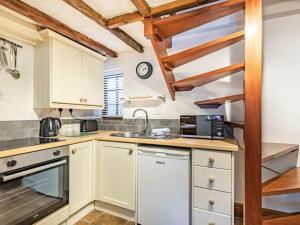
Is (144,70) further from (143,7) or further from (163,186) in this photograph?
(163,186)

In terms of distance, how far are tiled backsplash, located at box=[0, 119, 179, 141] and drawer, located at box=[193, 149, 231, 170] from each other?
0.76 metres

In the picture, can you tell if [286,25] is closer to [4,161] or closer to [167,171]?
[167,171]

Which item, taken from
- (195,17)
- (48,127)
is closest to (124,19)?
(195,17)

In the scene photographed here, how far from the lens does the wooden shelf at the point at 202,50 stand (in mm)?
1374

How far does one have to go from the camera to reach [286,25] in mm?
1812

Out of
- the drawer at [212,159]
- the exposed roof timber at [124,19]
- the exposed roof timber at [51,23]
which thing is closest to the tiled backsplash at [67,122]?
the drawer at [212,159]

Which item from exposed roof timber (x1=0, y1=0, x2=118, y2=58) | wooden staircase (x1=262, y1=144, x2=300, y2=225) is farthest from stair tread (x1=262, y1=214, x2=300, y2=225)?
exposed roof timber (x1=0, y1=0, x2=118, y2=58)

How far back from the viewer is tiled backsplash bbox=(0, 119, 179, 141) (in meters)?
1.80

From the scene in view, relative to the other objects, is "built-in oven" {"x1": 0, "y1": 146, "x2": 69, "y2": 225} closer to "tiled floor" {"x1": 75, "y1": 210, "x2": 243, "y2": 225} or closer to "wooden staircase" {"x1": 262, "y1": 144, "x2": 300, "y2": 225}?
"tiled floor" {"x1": 75, "y1": 210, "x2": 243, "y2": 225}

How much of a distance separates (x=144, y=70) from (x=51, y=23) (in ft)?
4.07

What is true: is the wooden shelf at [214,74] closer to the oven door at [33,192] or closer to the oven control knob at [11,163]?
the oven door at [33,192]

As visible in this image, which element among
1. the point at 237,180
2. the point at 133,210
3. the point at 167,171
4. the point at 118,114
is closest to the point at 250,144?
the point at 167,171

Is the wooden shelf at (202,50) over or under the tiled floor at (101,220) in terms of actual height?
over

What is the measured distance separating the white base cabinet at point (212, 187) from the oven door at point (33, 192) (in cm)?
127
